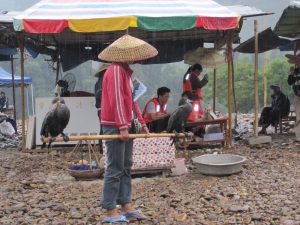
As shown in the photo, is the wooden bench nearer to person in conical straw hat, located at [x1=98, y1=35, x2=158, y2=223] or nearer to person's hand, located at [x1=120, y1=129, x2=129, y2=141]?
person in conical straw hat, located at [x1=98, y1=35, x2=158, y2=223]

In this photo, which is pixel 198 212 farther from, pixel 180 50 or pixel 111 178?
pixel 180 50

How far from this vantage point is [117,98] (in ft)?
13.3

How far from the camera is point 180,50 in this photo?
12.8 meters

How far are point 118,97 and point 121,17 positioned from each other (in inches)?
148

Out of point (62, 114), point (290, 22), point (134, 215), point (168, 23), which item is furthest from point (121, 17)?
point (290, 22)

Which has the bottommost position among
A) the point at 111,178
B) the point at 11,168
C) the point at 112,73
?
the point at 11,168

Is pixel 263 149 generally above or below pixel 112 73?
below

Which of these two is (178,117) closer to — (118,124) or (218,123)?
(218,123)

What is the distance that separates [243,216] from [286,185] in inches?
58.3

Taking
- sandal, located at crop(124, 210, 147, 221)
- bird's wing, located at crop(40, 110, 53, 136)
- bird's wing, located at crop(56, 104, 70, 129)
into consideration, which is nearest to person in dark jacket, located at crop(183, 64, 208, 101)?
bird's wing, located at crop(56, 104, 70, 129)

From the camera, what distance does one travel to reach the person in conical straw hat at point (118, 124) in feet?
13.4

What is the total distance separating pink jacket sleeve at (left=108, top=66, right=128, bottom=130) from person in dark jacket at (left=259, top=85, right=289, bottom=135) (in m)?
7.72

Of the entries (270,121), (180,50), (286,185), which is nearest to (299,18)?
(270,121)

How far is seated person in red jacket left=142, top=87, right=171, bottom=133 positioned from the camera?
8.23 metres
